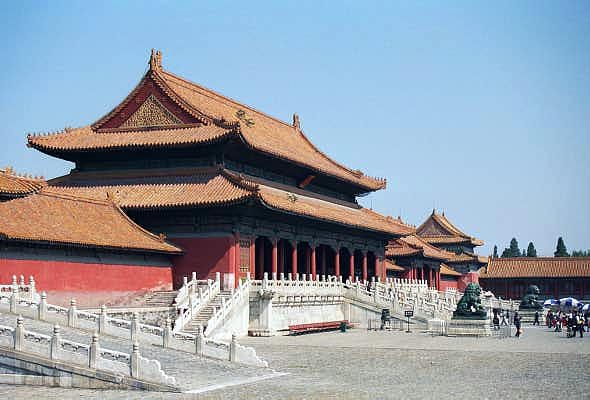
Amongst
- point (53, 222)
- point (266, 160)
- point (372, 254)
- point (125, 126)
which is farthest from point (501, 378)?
point (372, 254)

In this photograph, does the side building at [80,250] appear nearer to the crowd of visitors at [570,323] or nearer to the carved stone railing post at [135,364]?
the carved stone railing post at [135,364]

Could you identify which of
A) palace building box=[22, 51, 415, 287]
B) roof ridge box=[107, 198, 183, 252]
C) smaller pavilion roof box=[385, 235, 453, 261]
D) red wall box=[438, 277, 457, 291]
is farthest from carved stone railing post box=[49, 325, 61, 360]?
A: red wall box=[438, 277, 457, 291]

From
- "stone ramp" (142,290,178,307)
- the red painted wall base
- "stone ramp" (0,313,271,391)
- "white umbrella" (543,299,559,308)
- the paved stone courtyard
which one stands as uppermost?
the red painted wall base

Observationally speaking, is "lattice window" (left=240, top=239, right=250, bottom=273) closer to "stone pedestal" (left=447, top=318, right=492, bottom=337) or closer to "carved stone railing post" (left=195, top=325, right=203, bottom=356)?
"stone pedestal" (left=447, top=318, right=492, bottom=337)

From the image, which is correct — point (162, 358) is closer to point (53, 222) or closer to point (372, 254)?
point (53, 222)

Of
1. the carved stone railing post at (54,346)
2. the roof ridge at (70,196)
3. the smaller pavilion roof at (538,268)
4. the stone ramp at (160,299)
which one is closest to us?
the carved stone railing post at (54,346)

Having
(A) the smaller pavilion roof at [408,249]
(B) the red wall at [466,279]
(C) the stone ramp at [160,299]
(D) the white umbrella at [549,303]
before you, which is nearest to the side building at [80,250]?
(C) the stone ramp at [160,299]

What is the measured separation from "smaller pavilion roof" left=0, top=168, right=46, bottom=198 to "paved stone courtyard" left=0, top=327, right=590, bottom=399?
9.40m

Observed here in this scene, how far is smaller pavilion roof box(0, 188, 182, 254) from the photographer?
31609mm

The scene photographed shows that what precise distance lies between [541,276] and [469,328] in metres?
48.4

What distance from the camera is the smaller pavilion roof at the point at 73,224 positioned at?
31.6 meters

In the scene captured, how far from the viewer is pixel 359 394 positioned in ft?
67.7

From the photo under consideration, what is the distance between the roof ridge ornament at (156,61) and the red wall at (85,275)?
12154mm

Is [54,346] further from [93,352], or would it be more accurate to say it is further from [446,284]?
[446,284]
